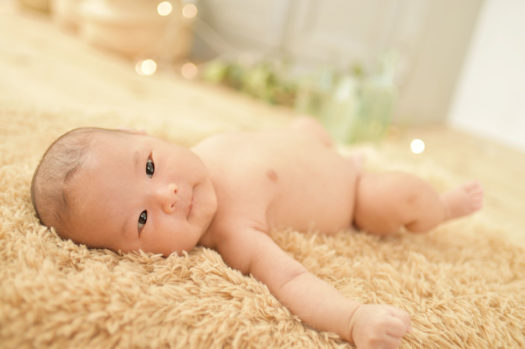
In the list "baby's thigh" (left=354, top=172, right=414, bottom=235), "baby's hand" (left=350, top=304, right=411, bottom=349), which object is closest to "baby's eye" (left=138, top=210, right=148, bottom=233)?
"baby's hand" (left=350, top=304, right=411, bottom=349)

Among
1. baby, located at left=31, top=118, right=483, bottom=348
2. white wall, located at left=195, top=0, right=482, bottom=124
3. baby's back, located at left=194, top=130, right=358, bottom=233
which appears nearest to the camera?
baby, located at left=31, top=118, right=483, bottom=348

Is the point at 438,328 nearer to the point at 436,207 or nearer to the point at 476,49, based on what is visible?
the point at 436,207

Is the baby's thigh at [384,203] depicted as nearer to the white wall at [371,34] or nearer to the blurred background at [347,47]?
the blurred background at [347,47]

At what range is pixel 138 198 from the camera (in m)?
0.73

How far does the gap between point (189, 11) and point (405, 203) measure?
2.33 meters

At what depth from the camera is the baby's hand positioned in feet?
2.07

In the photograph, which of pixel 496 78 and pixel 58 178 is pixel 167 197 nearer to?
pixel 58 178

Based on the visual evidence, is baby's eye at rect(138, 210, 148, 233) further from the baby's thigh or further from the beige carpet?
the baby's thigh

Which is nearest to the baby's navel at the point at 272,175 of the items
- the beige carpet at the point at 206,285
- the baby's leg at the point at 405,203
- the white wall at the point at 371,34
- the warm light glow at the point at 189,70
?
the beige carpet at the point at 206,285

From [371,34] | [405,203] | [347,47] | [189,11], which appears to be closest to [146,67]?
[189,11]

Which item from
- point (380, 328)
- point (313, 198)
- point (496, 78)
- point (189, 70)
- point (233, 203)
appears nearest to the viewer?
point (380, 328)

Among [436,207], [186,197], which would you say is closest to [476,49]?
[436,207]

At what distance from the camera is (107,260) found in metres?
0.72

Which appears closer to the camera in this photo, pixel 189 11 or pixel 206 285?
pixel 206 285
